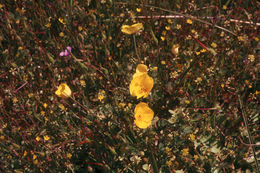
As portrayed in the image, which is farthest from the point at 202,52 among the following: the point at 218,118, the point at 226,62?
the point at 218,118

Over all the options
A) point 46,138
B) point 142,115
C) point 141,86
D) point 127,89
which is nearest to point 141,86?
point 141,86

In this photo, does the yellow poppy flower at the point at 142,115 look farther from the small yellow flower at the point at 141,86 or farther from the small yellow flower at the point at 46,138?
the small yellow flower at the point at 46,138

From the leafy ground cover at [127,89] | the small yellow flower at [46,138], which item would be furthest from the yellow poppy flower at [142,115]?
the small yellow flower at [46,138]

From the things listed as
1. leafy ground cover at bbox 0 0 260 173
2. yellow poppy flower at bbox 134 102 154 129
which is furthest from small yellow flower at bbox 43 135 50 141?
yellow poppy flower at bbox 134 102 154 129

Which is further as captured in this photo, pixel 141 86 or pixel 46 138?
pixel 46 138

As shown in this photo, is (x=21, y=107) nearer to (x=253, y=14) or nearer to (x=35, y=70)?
(x=35, y=70)

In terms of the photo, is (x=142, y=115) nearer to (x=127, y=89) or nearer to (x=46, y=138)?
(x=127, y=89)

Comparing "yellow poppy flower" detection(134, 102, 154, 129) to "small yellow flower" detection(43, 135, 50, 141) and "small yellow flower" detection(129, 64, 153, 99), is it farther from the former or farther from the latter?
"small yellow flower" detection(43, 135, 50, 141)
